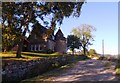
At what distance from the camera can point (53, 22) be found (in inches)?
1535

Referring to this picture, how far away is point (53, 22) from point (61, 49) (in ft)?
125

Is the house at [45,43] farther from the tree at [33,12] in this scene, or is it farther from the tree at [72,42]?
the tree at [33,12]

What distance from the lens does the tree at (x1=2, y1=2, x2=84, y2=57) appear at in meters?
30.8

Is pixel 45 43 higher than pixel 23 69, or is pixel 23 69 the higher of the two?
pixel 45 43

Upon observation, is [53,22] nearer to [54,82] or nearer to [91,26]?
[54,82]

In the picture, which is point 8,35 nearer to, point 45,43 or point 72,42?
point 45,43

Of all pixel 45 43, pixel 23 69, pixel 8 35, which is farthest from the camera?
pixel 45 43

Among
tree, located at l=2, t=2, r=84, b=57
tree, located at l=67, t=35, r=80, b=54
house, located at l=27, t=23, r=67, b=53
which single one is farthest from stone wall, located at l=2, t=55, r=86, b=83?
tree, located at l=67, t=35, r=80, b=54

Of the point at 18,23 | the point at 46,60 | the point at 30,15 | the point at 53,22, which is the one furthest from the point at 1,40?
the point at 46,60

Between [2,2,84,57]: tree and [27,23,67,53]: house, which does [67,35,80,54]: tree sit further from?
[2,2,84,57]: tree

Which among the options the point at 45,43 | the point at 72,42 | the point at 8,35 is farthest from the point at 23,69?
the point at 72,42

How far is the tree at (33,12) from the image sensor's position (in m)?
30.8

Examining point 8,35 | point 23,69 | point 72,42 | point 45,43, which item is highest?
point 72,42

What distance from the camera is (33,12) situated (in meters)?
38.0
